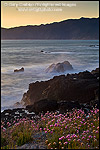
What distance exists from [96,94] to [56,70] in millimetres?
32675

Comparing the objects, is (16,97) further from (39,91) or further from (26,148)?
(26,148)

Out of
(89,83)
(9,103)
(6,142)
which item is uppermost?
(89,83)

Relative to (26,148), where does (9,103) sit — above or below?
below

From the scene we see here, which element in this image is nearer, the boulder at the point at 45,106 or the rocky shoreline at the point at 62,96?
the boulder at the point at 45,106

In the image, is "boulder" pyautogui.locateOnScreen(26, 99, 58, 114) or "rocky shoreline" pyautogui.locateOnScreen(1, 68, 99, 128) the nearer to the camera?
"boulder" pyautogui.locateOnScreen(26, 99, 58, 114)

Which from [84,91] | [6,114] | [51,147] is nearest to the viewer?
[51,147]

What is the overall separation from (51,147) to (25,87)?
95.8 ft

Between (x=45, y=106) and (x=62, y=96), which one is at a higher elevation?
(x=62, y=96)

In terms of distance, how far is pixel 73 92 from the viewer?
17.3 meters

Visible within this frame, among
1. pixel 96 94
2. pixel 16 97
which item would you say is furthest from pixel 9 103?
pixel 96 94

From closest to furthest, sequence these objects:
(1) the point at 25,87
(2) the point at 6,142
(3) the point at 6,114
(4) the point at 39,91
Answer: (2) the point at 6,142 < (3) the point at 6,114 < (4) the point at 39,91 < (1) the point at 25,87

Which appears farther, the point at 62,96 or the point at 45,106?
the point at 62,96

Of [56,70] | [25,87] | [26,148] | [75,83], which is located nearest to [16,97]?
[25,87]

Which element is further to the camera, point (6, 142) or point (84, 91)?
point (84, 91)
